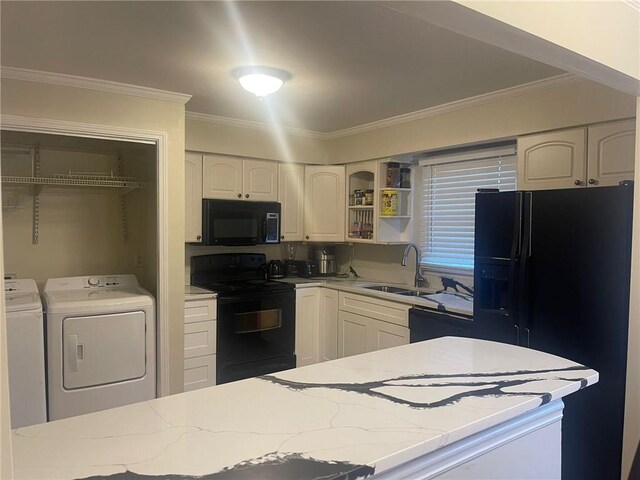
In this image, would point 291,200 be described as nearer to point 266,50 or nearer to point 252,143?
point 252,143

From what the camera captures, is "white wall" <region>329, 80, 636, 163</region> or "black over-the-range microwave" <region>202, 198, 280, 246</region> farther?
"black over-the-range microwave" <region>202, 198, 280, 246</region>

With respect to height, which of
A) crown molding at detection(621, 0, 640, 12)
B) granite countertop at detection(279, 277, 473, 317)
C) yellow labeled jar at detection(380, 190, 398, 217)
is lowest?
granite countertop at detection(279, 277, 473, 317)

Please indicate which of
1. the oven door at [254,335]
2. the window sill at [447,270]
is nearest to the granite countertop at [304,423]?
the window sill at [447,270]

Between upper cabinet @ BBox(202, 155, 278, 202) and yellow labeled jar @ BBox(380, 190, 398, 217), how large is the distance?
1002 millimetres

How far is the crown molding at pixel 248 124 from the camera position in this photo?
380cm

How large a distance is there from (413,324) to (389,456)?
7.98ft

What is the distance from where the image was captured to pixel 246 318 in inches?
148

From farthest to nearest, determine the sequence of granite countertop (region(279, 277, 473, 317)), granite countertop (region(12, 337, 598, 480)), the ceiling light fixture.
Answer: granite countertop (region(279, 277, 473, 317))
the ceiling light fixture
granite countertop (region(12, 337, 598, 480))

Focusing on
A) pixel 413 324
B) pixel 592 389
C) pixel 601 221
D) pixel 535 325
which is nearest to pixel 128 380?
pixel 413 324

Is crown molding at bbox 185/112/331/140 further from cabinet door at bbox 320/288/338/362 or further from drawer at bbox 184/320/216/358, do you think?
drawer at bbox 184/320/216/358

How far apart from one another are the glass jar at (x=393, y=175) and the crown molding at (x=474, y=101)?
1.14 ft

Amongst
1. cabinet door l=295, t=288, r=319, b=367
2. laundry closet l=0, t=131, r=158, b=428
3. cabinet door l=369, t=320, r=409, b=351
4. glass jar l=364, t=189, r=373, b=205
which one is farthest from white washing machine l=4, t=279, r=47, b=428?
glass jar l=364, t=189, r=373, b=205

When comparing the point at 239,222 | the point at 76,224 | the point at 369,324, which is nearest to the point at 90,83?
the point at 76,224

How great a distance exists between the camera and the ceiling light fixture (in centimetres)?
264
